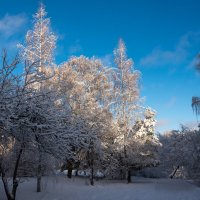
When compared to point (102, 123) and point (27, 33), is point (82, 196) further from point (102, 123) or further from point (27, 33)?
point (27, 33)

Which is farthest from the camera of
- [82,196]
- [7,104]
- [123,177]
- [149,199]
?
[123,177]

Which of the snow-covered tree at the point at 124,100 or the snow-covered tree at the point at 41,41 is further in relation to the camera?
the snow-covered tree at the point at 124,100

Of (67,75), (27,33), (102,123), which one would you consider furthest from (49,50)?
(102,123)

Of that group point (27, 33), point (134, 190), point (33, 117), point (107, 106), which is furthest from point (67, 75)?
point (33, 117)

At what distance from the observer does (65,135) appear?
22.8ft

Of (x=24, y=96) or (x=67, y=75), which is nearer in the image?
(x=24, y=96)

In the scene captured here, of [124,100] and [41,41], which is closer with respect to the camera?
[41,41]

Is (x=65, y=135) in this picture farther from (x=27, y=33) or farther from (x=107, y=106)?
(x=107, y=106)

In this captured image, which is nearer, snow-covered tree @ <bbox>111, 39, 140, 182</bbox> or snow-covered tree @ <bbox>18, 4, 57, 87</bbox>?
snow-covered tree @ <bbox>18, 4, 57, 87</bbox>

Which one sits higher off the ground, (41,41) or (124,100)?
(41,41)

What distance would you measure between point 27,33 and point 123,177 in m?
17.2

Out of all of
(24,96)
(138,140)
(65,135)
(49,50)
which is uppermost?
(49,50)

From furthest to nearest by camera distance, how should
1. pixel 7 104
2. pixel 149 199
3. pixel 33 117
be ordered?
pixel 149 199 → pixel 33 117 → pixel 7 104

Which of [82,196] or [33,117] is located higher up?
[33,117]
